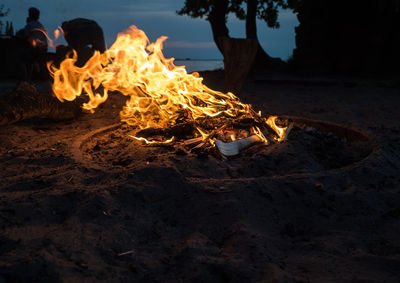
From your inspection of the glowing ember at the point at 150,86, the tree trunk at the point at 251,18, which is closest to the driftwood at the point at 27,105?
the glowing ember at the point at 150,86

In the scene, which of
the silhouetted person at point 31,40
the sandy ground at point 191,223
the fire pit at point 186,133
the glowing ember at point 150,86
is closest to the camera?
the sandy ground at point 191,223

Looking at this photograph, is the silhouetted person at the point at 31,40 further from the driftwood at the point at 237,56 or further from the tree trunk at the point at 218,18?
the tree trunk at the point at 218,18

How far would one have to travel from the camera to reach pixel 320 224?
2.23m

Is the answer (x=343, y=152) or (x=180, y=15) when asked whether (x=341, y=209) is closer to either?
(x=343, y=152)

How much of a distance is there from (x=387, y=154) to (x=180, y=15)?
14.4 m

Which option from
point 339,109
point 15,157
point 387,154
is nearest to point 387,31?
point 339,109

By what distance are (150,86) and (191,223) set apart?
2.53m

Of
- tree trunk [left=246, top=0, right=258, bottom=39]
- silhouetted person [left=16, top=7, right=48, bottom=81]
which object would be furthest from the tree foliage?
silhouetted person [left=16, top=7, right=48, bottom=81]

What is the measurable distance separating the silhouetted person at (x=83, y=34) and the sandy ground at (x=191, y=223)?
5.87m

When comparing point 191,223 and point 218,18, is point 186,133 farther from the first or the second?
point 218,18

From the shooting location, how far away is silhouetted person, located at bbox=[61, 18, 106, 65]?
8469 mm

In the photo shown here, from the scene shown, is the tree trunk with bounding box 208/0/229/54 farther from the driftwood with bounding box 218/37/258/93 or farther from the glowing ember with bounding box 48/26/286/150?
the glowing ember with bounding box 48/26/286/150

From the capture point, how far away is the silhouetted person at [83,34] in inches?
333

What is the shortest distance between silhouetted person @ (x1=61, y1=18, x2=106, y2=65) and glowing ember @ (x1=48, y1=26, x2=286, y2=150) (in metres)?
4.14
